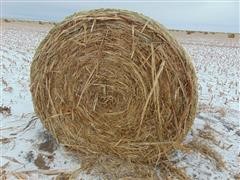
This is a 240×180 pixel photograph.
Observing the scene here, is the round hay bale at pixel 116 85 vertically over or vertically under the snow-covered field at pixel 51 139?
over

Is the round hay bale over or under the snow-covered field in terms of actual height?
over

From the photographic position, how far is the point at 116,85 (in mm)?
3469

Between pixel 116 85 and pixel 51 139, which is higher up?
pixel 116 85

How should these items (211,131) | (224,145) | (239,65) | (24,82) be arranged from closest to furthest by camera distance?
(224,145) < (211,131) < (24,82) < (239,65)

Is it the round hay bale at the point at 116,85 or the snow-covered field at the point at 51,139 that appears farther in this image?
the snow-covered field at the point at 51,139

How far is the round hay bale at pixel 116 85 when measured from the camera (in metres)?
3.31

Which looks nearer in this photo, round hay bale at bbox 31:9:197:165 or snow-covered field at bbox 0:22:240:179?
round hay bale at bbox 31:9:197:165

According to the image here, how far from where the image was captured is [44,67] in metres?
3.65

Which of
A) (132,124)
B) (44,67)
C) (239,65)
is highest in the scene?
(44,67)

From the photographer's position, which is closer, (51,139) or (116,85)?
(116,85)

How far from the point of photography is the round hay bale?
3.31 meters

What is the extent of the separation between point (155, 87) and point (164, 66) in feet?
0.65

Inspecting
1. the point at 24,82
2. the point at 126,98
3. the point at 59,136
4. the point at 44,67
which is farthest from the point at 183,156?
the point at 24,82

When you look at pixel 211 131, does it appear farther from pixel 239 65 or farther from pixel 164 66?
pixel 239 65
